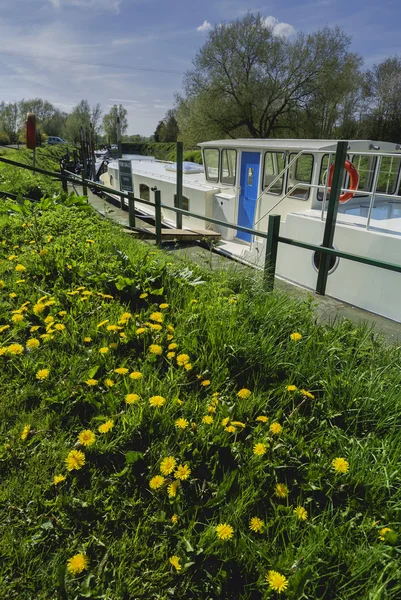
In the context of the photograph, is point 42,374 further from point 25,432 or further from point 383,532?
point 383,532

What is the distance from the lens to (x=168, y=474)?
5.61 feet

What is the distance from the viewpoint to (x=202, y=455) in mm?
1851

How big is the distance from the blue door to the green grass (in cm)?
640

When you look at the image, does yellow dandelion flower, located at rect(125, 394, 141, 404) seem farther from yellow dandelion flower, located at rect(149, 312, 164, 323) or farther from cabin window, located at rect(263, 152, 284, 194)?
cabin window, located at rect(263, 152, 284, 194)

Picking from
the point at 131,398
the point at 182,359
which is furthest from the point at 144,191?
the point at 131,398

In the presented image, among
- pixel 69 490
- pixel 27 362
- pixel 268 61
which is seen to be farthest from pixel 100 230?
pixel 268 61

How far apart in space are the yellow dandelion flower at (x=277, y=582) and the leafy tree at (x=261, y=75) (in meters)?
28.0

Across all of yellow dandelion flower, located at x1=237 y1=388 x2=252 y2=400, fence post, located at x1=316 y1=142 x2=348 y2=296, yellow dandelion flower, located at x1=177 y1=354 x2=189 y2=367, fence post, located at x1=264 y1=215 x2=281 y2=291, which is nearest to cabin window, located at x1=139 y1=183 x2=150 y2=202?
fence post, located at x1=316 y1=142 x2=348 y2=296

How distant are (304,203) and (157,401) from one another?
22.0 feet

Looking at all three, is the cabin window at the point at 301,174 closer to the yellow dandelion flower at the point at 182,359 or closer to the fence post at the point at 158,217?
the fence post at the point at 158,217

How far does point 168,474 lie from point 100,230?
13.3ft

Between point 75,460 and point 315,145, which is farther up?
point 315,145

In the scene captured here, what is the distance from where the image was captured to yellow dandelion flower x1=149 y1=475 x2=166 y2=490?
64.8 inches

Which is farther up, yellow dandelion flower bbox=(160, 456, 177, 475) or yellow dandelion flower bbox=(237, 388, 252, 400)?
yellow dandelion flower bbox=(237, 388, 252, 400)
